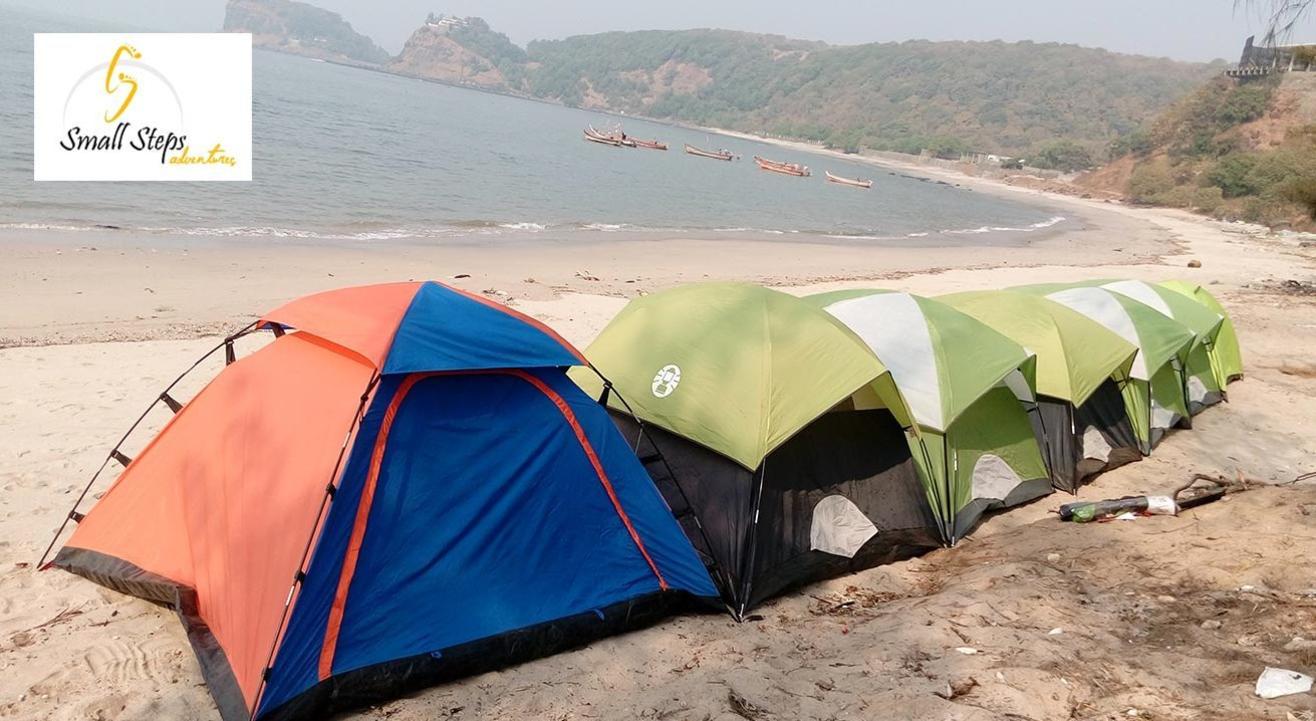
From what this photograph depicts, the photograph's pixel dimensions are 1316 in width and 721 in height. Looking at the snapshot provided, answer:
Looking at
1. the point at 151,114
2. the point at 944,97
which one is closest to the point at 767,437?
the point at 151,114

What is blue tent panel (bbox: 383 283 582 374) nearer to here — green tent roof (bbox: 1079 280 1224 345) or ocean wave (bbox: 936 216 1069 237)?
green tent roof (bbox: 1079 280 1224 345)

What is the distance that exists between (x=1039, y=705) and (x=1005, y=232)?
40963 mm

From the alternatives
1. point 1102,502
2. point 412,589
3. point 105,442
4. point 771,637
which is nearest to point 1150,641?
point 771,637

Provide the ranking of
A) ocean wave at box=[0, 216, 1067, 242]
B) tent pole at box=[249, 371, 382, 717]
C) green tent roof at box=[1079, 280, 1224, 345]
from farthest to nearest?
Result: 1. ocean wave at box=[0, 216, 1067, 242]
2. green tent roof at box=[1079, 280, 1224, 345]
3. tent pole at box=[249, 371, 382, 717]

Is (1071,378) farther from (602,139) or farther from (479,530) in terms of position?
(602,139)

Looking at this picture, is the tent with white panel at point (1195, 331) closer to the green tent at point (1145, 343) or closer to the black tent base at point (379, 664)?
the green tent at point (1145, 343)

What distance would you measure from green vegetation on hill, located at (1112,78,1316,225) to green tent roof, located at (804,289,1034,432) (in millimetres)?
47548

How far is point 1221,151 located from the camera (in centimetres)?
6347

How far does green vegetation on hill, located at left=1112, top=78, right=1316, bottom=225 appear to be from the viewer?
5169cm

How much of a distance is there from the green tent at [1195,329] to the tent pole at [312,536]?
859cm

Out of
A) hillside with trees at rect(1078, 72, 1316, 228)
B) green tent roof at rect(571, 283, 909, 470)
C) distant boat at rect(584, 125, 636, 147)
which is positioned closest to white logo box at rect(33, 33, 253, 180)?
green tent roof at rect(571, 283, 909, 470)

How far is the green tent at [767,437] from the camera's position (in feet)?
17.4

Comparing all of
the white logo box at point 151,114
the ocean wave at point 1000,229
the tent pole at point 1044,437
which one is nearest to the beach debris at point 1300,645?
the tent pole at point 1044,437

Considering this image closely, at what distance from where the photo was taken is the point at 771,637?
478 cm
